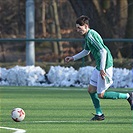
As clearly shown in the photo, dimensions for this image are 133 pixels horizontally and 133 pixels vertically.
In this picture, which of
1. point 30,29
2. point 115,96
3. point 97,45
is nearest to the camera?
point 97,45

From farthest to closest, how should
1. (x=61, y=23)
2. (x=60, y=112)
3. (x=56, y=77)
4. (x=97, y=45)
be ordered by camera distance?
(x=61, y=23)
(x=56, y=77)
(x=60, y=112)
(x=97, y=45)

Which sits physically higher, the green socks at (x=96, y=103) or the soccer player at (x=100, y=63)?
the soccer player at (x=100, y=63)

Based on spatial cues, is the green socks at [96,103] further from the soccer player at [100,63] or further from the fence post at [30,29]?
the fence post at [30,29]

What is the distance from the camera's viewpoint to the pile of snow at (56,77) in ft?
76.4

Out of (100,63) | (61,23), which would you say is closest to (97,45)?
(100,63)

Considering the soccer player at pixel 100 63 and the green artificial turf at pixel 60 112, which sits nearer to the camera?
the green artificial turf at pixel 60 112

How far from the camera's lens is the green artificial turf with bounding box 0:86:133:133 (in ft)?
40.3

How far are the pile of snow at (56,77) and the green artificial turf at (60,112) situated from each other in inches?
64.0

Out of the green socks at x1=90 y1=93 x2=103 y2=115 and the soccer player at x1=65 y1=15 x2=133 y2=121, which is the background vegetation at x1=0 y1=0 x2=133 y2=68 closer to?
the green socks at x1=90 y1=93 x2=103 y2=115

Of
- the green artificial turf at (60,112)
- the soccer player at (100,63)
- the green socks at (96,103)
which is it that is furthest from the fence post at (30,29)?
the soccer player at (100,63)

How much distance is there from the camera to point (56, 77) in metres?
24.0

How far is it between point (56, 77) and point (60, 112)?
8.89m

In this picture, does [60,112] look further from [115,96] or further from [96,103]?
[115,96]

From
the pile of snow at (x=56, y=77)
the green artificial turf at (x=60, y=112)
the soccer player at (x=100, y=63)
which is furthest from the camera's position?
the pile of snow at (x=56, y=77)
